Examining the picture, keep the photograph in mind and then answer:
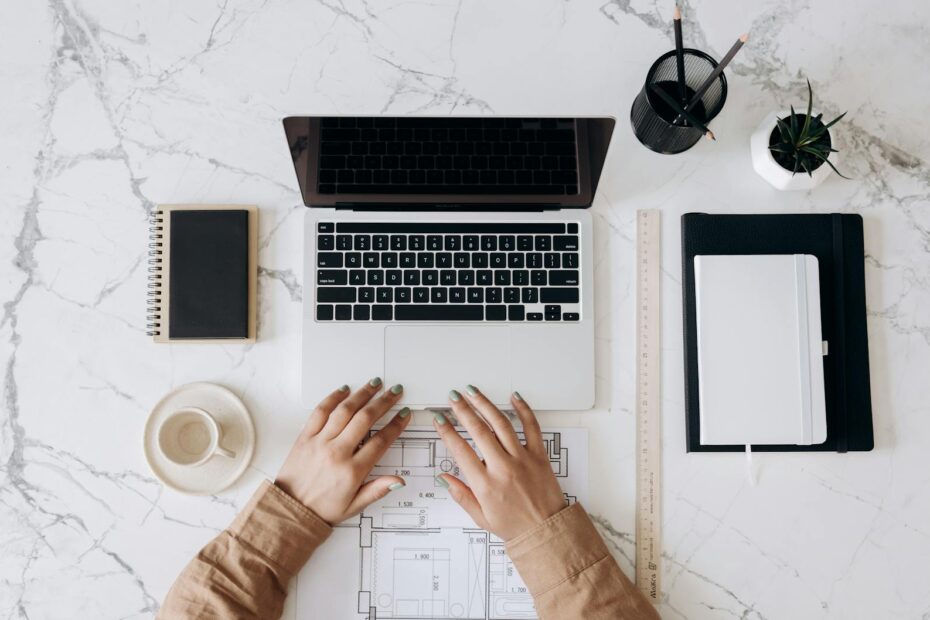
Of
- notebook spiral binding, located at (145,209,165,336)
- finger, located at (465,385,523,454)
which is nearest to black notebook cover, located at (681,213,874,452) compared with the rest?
finger, located at (465,385,523,454)

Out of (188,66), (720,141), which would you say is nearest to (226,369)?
(188,66)

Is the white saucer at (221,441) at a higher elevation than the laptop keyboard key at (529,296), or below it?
below

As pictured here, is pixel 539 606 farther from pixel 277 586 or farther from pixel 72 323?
pixel 72 323

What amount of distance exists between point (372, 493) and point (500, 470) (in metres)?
0.18

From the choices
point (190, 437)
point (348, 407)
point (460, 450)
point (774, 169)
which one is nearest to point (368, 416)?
point (348, 407)

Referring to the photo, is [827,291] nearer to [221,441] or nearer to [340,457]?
[340,457]

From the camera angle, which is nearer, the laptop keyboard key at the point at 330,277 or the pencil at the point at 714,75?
the pencil at the point at 714,75

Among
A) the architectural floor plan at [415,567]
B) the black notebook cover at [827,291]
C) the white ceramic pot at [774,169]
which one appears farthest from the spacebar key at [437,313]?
the white ceramic pot at [774,169]

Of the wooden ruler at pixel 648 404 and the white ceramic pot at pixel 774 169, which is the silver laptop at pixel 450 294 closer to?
the wooden ruler at pixel 648 404

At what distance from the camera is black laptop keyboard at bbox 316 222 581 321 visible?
900 mm

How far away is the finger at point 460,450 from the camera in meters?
0.87

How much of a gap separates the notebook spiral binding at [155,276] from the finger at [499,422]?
0.46 meters

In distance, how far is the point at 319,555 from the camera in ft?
2.96

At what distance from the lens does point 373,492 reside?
88 cm
